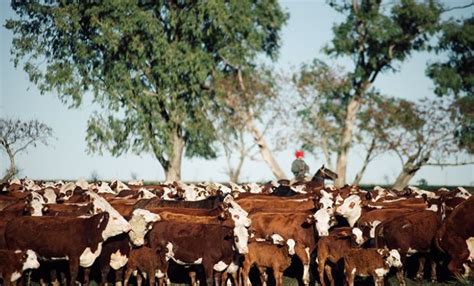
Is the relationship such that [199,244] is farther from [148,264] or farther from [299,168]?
[299,168]

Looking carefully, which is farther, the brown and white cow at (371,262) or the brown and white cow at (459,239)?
the brown and white cow at (459,239)

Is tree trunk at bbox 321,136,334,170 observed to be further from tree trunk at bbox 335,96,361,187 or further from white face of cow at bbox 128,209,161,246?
white face of cow at bbox 128,209,161,246

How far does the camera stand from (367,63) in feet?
138

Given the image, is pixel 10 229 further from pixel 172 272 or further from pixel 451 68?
pixel 451 68

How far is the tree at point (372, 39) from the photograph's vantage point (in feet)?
133

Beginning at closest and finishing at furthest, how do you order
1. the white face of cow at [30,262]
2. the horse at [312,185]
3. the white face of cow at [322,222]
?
the white face of cow at [30,262] < the white face of cow at [322,222] < the horse at [312,185]

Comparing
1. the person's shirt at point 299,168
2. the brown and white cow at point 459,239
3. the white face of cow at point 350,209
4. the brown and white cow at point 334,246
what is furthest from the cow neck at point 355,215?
the person's shirt at point 299,168

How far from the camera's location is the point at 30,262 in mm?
12258

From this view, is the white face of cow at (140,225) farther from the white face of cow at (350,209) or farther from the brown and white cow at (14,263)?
the white face of cow at (350,209)

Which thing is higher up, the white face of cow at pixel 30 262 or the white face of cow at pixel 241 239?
the white face of cow at pixel 241 239

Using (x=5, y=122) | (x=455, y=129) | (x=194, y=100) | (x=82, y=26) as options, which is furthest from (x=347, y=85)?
(x=5, y=122)

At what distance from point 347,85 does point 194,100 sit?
9.34 meters

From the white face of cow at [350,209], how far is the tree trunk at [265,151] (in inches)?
985

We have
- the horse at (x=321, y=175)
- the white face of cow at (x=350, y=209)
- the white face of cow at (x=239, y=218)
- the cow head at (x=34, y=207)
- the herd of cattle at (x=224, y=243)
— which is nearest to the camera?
the herd of cattle at (x=224, y=243)
